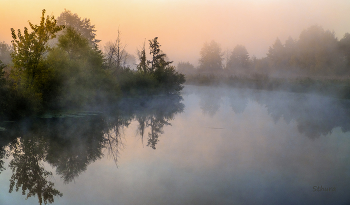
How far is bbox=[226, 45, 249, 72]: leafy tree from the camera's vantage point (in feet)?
310

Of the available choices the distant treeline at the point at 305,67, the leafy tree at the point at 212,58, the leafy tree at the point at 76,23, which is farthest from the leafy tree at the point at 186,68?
the leafy tree at the point at 76,23

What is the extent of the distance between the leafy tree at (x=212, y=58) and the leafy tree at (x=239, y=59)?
441 centimetres

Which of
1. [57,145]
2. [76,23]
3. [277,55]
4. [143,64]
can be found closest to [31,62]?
[57,145]

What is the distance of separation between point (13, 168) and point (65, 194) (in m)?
2.87

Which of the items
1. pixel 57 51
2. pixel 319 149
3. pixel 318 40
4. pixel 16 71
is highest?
pixel 318 40

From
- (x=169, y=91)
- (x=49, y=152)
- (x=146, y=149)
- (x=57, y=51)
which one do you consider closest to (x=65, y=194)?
(x=49, y=152)

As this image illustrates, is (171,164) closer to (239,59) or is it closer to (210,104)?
(210,104)

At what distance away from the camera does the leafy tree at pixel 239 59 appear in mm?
94562

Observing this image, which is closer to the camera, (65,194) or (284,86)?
(65,194)

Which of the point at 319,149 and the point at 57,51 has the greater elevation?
the point at 57,51

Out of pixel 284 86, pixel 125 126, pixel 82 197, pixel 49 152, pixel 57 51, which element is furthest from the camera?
pixel 284 86

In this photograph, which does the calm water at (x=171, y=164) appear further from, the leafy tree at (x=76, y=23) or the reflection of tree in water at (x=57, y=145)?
the leafy tree at (x=76, y=23)

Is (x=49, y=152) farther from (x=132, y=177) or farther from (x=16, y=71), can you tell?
(x=16, y=71)

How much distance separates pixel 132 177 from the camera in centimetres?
751
